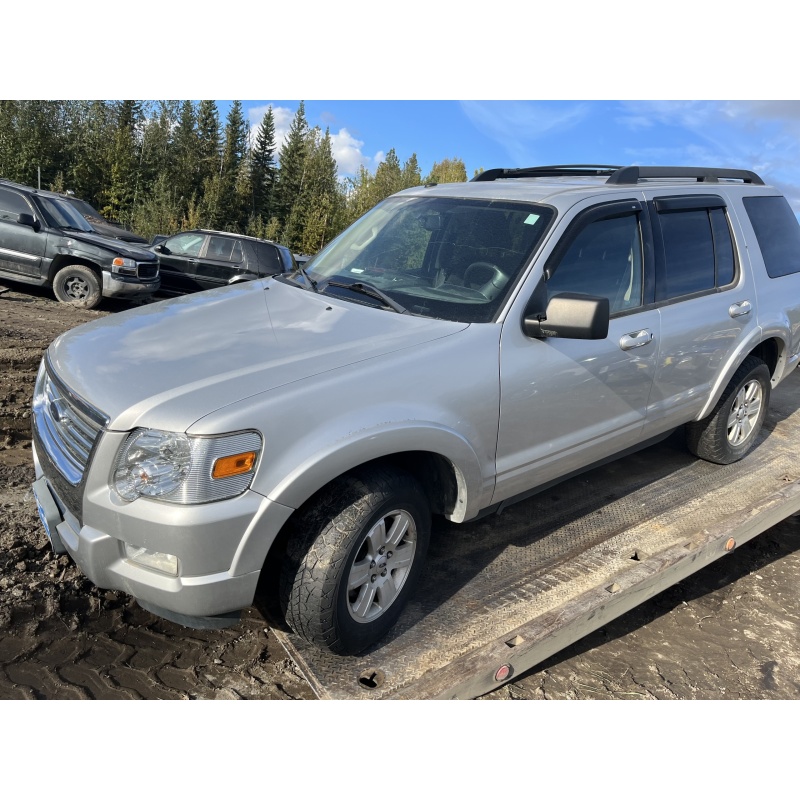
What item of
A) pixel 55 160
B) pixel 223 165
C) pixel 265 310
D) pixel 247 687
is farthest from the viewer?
pixel 223 165

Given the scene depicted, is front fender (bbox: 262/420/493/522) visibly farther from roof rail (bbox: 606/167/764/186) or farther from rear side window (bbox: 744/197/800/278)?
rear side window (bbox: 744/197/800/278)

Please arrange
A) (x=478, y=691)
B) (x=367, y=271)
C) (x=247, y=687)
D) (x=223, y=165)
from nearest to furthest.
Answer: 1. (x=478, y=691)
2. (x=247, y=687)
3. (x=367, y=271)
4. (x=223, y=165)

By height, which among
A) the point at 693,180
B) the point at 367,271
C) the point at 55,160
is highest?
the point at 693,180

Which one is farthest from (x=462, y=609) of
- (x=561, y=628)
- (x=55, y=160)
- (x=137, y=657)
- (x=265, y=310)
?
(x=55, y=160)

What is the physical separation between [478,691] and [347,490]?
0.86 meters

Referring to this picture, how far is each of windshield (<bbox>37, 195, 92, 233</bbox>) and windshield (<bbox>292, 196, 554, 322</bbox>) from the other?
8.81 metres

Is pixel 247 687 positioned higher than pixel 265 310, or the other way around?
pixel 265 310

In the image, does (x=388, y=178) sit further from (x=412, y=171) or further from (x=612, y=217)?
(x=612, y=217)

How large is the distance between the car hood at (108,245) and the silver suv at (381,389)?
813 cm

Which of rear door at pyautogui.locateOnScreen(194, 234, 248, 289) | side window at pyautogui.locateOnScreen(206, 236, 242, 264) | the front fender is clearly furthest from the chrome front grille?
side window at pyautogui.locateOnScreen(206, 236, 242, 264)

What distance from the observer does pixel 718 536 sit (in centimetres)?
341

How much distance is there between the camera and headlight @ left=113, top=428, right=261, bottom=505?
2.27 meters

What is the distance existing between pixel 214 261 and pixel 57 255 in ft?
10.6

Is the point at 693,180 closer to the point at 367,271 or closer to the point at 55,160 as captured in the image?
the point at 367,271
